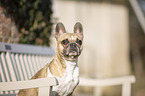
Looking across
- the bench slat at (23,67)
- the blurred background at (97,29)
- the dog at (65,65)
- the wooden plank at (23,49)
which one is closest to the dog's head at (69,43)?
the dog at (65,65)

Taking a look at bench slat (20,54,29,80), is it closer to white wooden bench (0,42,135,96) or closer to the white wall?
white wooden bench (0,42,135,96)

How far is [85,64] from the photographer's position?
5.32m

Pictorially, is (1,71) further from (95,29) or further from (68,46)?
(95,29)

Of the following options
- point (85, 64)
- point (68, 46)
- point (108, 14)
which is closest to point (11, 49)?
point (68, 46)

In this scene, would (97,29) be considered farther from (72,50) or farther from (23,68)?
(72,50)

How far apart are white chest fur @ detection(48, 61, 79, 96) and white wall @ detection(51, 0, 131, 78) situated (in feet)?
10.8

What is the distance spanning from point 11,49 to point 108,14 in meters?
4.08

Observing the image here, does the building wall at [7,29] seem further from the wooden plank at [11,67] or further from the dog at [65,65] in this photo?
the dog at [65,65]

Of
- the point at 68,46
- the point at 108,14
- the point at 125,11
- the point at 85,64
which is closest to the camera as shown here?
the point at 68,46

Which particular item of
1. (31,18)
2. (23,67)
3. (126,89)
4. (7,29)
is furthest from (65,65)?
(31,18)

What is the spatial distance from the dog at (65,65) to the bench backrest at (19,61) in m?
0.31

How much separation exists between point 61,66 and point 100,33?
4015 mm

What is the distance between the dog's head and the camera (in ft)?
5.34

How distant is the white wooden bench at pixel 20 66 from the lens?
4.69ft
